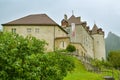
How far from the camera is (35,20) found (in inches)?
3386

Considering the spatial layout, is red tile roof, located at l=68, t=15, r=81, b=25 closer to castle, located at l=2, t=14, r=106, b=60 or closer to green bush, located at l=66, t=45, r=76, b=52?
castle, located at l=2, t=14, r=106, b=60

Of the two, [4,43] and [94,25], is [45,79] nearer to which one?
[4,43]

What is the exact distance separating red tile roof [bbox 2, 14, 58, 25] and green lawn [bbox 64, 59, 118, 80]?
1547 cm

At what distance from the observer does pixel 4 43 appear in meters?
22.1

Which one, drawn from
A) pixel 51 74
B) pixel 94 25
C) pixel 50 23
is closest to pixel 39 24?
pixel 50 23

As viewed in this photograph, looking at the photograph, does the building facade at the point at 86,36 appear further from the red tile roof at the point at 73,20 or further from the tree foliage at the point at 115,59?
the tree foliage at the point at 115,59

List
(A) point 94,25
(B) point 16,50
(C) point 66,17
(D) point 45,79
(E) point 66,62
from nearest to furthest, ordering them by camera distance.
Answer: (B) point 16,50
(D) point 45,79
(E) point 66,62
(C) point 66,17
(A) point 94,25

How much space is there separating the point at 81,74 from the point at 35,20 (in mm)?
33103

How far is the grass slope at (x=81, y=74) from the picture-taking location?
167 feet

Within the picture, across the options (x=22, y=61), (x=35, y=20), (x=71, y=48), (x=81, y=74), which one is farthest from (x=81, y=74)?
(x=22, y=61)

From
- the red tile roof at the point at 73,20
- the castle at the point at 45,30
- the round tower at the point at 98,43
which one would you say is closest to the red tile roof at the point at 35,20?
the castle at the point at 45,30

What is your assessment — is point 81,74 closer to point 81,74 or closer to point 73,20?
point 81,74

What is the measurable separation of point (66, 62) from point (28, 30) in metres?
43.3

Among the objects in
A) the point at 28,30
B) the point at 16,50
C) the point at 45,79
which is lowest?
the point at 45,79
